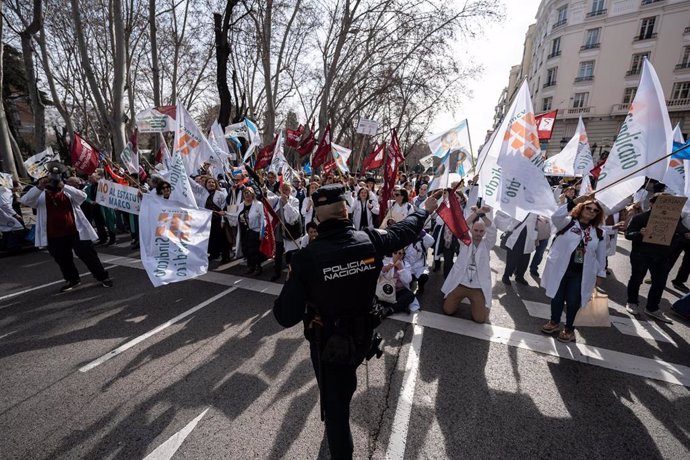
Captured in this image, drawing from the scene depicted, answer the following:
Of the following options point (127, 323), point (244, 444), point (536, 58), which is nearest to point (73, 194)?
point (127, 323)

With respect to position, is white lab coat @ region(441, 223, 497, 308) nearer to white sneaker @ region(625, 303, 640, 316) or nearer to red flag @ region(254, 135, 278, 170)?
white sneaker @ region(625, 303, 640, 316)

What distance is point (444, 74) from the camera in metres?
17.5

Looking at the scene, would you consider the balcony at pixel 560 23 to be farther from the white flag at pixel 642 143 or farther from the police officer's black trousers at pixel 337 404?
the police officer's black trousers at pixel 337 404

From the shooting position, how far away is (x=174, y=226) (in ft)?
13.9

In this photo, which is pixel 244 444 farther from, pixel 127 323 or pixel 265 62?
pixel 265 62

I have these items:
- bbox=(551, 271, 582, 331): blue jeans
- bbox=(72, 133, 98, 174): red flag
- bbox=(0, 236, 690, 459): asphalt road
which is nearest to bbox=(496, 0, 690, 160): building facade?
bbox=(551, 271, 582, 331): blue jeans

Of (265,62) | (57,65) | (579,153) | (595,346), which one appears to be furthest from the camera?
(57,65)

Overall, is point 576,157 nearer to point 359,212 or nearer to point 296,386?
point 359,212

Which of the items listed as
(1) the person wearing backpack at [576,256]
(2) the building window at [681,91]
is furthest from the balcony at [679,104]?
(1) the person wearing backpack at [576,256]

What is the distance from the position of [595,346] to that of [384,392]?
3.04 metres

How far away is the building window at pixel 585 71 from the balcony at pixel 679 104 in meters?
7.36

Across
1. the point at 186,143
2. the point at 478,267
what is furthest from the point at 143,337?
the point at 478,267

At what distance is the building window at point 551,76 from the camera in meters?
35.8

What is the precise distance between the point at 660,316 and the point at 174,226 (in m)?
7.55
